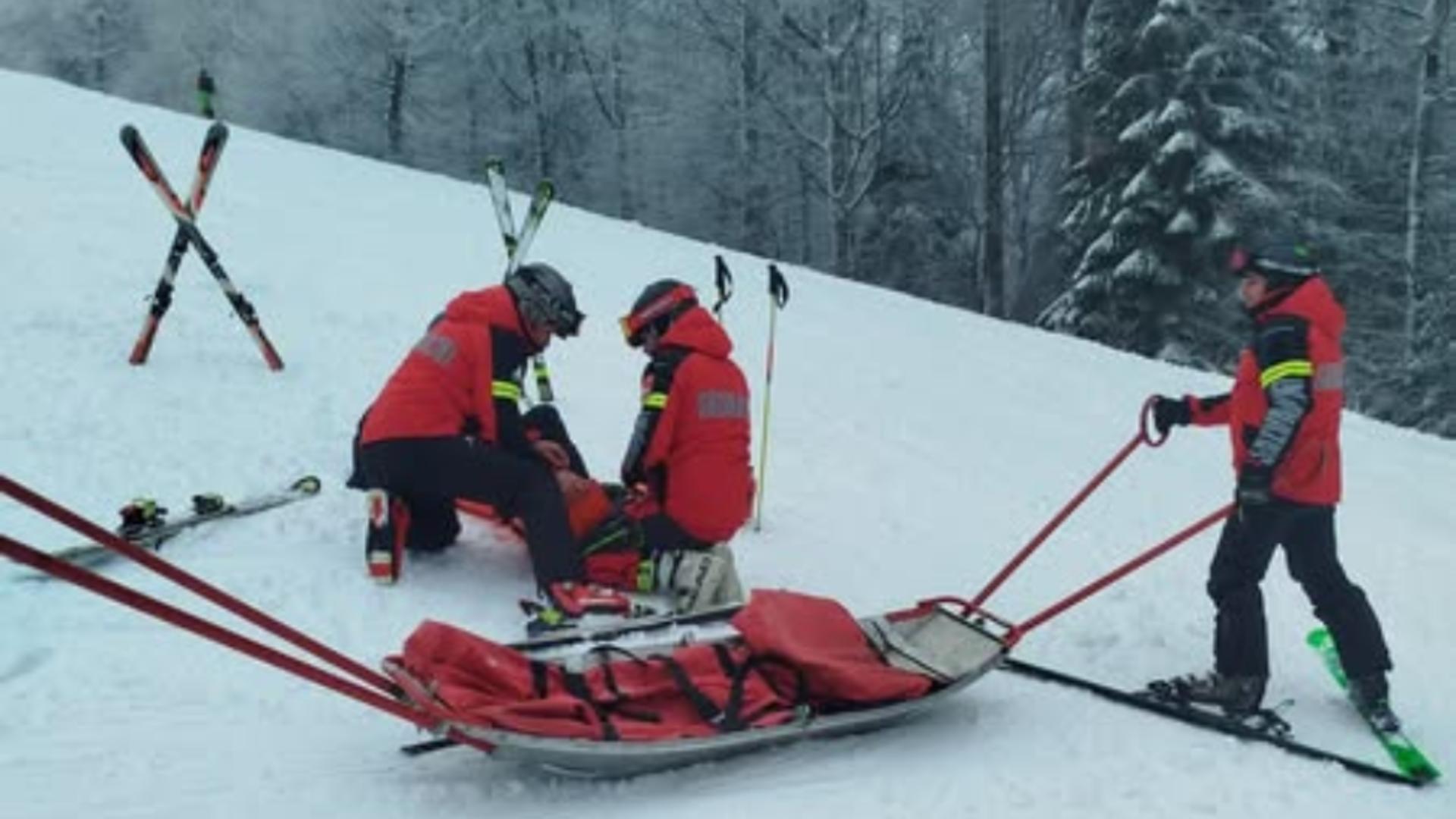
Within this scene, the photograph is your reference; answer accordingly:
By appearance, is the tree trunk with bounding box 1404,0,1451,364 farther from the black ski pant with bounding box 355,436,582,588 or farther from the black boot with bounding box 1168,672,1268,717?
the black ski pant with bounding box 355,436,582,588

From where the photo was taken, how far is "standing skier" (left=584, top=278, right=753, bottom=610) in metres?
5.83

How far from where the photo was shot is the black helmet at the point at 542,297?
578cm

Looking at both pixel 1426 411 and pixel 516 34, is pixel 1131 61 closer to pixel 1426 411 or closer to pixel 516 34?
pixel 1426 411

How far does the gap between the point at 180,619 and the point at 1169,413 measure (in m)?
3.86

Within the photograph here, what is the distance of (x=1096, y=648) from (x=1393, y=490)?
4.63 m

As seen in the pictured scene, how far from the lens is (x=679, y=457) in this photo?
19.5 ft

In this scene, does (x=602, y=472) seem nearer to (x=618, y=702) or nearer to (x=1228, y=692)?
(x=618, y=702)

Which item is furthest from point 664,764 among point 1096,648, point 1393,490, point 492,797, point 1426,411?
point 1426,411

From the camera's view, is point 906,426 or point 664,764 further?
point 906,426

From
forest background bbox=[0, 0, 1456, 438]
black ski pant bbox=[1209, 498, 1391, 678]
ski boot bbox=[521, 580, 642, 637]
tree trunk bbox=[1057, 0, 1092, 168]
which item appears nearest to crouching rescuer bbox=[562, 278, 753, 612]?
ski boot bbox=[521, 580, 642, 637]

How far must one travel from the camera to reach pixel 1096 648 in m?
5.66

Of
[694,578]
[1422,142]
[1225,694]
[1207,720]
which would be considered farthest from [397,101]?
[1207,720]

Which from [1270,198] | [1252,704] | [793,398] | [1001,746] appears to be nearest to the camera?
[1001,746]

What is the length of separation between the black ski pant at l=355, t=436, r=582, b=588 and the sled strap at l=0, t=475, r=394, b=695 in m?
1.67
